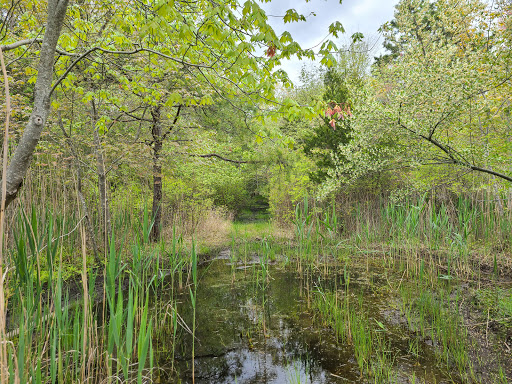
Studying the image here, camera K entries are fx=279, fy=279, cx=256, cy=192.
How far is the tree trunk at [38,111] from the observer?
1.54 m

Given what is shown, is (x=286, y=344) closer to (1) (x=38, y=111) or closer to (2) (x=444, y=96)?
(1) (x=38, y=111)

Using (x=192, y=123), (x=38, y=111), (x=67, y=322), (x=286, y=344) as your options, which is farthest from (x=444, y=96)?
(x=67, y=322)

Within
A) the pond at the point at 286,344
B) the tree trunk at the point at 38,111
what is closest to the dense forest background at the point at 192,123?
the tree trunk at the point at 38,111

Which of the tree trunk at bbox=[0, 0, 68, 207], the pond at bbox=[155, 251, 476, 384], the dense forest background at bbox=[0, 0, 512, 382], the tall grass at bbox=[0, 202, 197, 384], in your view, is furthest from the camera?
the pond at bbox=[155, 251, 476, 384]

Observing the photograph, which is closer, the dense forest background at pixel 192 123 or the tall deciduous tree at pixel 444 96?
the dense forest background at pixel 192 123

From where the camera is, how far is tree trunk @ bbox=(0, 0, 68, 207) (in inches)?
60.7

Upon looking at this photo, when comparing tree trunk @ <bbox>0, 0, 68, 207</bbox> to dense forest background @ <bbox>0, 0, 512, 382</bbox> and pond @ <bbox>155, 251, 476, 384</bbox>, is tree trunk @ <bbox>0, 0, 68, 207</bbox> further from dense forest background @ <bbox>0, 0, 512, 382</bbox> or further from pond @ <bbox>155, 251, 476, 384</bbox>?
pond @ <bbox>155, 251, 476, 384</bbox>

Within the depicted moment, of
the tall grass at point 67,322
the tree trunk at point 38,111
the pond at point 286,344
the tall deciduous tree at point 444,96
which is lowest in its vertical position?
the pond at point 286,344

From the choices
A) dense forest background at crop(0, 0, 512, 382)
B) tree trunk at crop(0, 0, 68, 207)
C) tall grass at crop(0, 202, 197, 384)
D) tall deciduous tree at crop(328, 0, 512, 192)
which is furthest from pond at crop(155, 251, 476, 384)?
tall deciduous tree at crop(328, 0, 512, 192)

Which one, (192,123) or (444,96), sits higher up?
(192,123)

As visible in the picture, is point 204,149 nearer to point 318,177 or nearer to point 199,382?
point 318,177

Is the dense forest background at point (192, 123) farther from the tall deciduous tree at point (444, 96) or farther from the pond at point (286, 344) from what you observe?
the pond at point (286, 344)

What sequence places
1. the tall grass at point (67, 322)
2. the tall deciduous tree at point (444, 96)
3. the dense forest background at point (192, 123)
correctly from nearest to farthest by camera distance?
1. the tall grass at point (67, 322)
2. the dense forest background at point (192, 123)
3. the tall deciduous tree at point (444, 96)

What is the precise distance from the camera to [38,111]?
159 centimetres
